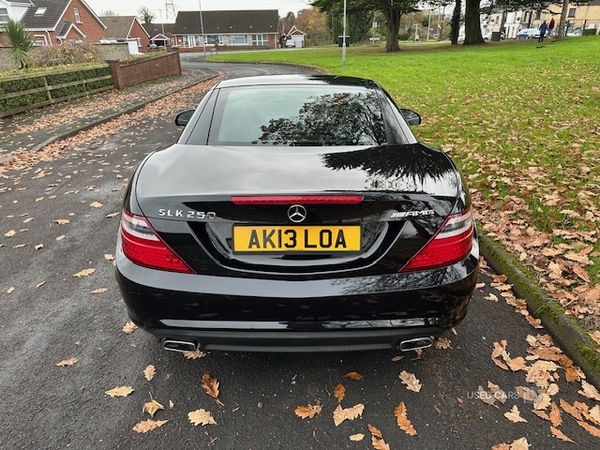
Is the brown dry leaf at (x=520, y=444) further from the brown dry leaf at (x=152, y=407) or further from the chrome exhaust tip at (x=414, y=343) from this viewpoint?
the brown dry leaf at (x=152, y=407)

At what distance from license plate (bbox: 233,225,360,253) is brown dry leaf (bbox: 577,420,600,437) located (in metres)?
1.42

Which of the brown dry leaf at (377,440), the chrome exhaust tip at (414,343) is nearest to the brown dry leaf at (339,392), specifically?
the brown dry leaf at (377,440)

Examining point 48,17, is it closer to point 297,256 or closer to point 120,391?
point 120,391

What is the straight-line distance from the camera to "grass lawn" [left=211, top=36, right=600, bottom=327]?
11.2ft

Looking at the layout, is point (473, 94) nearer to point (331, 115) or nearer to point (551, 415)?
→ point (331, 115)

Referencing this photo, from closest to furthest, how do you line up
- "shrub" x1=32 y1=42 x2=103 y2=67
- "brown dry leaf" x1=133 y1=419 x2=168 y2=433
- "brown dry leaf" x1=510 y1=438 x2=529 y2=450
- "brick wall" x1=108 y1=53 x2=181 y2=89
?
"brown dry leaf" x1=510 y1=438 x2=529 y2=450 < "brown dry leaf" x1=133 y1=419 x2=168 y2=433 < "brick wall" x1=108 y1=53 x2=181 y2=89 < "shrub" x1=32 y1=42 x2=103 y2=67

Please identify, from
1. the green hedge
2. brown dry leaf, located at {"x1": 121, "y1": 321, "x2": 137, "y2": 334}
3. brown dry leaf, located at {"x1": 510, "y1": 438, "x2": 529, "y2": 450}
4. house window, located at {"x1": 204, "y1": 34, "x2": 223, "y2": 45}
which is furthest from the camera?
house window, located at {"x1": 204, "y1": 34, "x2": 223, "y2": 45}

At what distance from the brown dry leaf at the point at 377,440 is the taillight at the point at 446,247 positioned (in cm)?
81

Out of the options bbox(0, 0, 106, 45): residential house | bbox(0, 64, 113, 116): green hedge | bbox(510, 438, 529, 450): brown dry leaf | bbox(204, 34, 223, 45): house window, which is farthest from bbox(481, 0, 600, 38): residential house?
bbox(510, 438, 529, 450): brown dry leaf

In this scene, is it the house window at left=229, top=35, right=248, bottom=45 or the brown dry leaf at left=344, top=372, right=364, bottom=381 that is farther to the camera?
the house window at left=229, top=35, right=248, bottom=45

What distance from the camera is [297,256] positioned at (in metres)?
1.92

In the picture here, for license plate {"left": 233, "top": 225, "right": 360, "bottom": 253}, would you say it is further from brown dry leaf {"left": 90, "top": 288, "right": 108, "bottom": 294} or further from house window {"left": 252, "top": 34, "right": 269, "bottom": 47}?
house window {"left": 252, "top": 34, "right": 269, "bottom": 47}

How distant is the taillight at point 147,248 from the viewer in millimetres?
1949

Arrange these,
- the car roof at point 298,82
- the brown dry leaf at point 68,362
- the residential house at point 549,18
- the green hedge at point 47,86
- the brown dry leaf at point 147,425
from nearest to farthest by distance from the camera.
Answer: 1. the brown dry leaf at point 147,425
2. the brown dry leaf at point 68,362
3. the car roof at point 298,82
4. the green hedge at point 47,86
5. the residential house at point 549,18
